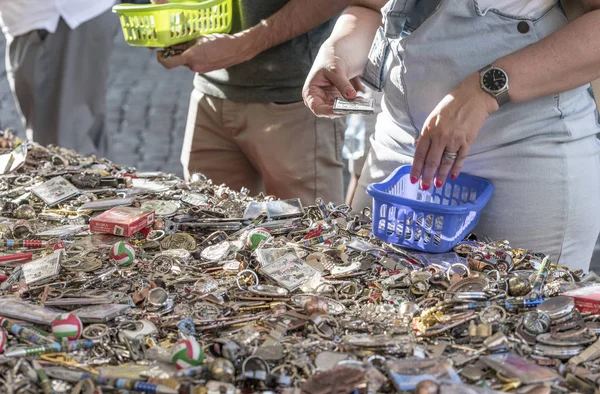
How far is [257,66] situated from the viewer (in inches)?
120

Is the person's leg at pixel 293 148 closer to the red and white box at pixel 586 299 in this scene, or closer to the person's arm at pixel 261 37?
the person's arm at pixel 261 37

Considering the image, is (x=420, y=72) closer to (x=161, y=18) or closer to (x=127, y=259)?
(x=127, y=259)

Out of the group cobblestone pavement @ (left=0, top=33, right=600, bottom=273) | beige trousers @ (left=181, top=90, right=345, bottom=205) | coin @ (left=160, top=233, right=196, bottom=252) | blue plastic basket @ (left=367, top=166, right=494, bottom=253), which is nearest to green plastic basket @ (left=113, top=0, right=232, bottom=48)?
beige trousers @ (left=181, top=90, right=345, bottom=205)

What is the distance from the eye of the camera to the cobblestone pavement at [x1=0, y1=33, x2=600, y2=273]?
554 centimetres

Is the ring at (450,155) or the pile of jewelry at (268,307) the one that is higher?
the ring at (450,155)

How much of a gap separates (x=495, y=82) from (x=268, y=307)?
0.75 m

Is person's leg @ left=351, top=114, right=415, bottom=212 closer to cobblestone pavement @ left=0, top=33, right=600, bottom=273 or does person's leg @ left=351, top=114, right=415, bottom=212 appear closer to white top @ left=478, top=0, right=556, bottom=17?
white top @ left=478, top=0, right=556, bottom=17

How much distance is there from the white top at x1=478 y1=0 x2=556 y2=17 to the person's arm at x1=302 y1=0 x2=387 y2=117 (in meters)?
0.42

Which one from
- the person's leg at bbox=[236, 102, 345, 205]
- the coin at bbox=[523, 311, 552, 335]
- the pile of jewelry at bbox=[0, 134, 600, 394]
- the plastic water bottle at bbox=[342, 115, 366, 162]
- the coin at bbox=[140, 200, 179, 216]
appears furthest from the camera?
the plastic water bottle at bbox=[342, 115, 366, 162]

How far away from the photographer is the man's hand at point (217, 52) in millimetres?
2898

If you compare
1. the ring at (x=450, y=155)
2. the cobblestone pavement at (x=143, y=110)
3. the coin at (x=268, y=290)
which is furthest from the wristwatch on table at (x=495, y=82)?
the cobblestone pavement at (x=143, y=110)

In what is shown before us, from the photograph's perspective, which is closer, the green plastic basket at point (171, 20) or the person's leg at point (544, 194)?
the person's leg at point (544, 194)

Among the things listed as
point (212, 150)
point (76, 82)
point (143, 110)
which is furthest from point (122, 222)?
point (143, 110)

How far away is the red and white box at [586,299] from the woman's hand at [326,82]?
83cm
